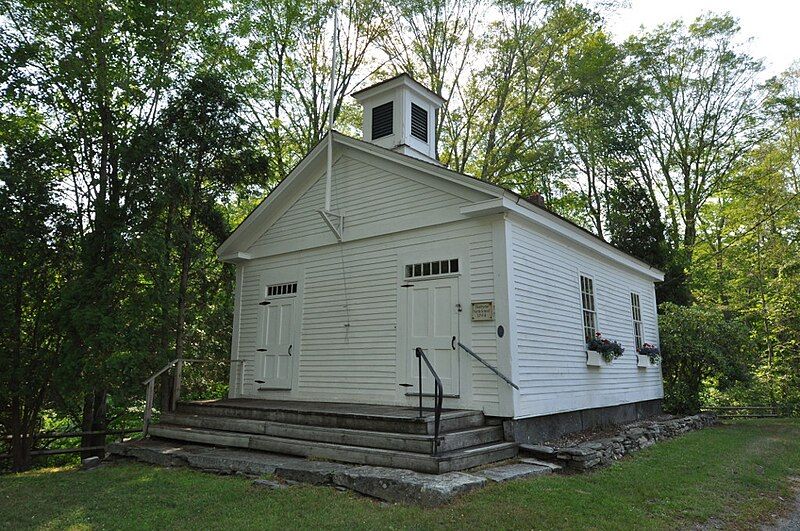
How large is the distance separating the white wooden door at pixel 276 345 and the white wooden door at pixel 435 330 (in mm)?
2979

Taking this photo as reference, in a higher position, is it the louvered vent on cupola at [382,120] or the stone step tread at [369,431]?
the louvered vent on cupola at [382,120]

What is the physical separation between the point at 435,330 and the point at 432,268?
1.06 metres

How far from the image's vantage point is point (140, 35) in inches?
468

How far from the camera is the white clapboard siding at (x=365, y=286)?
8.05 m

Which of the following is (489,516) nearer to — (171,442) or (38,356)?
(171,442)

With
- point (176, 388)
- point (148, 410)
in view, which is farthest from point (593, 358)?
point (148, 410)

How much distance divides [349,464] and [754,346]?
1268cm

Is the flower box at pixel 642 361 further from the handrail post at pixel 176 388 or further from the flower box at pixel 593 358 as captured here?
the handrail post at pixel 176 388

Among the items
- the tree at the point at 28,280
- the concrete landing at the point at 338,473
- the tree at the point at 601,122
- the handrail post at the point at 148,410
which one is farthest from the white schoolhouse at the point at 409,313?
the tree at the point at 601,122

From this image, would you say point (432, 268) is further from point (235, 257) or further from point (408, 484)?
point (235, 257)

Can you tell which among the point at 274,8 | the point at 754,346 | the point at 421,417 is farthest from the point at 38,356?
the point at 754,346

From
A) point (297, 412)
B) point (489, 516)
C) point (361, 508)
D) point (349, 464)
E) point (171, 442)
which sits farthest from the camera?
point (171, 442)

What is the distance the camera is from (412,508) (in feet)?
16.5

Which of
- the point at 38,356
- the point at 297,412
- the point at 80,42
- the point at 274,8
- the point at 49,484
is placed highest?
the point at 274,8
